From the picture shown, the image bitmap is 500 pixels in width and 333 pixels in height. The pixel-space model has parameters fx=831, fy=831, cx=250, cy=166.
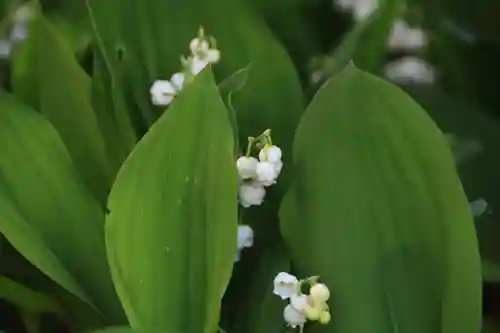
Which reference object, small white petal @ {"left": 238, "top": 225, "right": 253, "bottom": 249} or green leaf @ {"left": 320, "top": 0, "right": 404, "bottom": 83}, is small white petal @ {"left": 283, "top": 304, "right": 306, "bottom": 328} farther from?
green leaf @ {"left": 320, "top": 0, "right": 404, "bottom": 83}

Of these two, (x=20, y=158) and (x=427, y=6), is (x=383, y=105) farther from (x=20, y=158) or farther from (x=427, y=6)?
(x=427, y=6)

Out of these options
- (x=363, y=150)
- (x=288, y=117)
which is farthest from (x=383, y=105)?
(x=288, y=117)

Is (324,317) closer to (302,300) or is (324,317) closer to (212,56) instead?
(302,300)

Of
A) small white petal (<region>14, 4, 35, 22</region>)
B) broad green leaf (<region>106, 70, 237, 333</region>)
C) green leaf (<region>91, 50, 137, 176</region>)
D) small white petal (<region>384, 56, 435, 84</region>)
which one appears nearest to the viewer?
broad green leaf (<region>106, 70, 237, 333</region>)

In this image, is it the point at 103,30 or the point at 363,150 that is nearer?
the point at 363,150

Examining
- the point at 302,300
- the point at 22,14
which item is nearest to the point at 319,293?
the point at 302,300

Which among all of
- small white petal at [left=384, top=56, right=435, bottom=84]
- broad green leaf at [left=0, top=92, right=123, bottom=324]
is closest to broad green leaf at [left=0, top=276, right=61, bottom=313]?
broad green leaf at [left=0, top=92, right=123, bottom=324]
